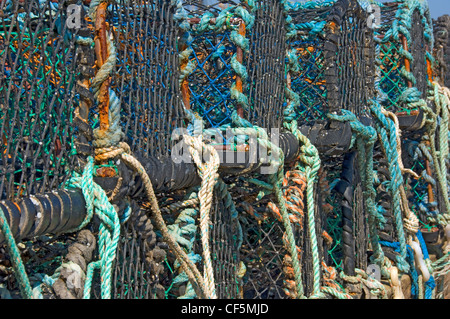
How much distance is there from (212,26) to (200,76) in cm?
50

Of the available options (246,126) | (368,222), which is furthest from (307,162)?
(368,222)

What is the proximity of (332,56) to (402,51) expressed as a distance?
39.6 inches

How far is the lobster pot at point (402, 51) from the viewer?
12.6ft

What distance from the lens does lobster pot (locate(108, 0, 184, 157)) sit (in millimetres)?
1898

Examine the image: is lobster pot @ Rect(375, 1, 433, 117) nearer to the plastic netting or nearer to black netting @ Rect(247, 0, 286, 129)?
the plastic netting

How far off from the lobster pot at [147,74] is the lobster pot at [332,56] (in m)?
0.90

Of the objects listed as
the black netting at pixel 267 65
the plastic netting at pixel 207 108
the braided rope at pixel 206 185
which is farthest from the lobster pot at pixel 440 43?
the braided rope at pixel 206 185

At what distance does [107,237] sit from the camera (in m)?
1.70

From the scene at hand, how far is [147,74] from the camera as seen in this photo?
79.7 inches

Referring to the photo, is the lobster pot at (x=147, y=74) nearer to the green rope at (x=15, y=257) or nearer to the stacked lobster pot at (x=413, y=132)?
the green rope at (x=15, y=257)

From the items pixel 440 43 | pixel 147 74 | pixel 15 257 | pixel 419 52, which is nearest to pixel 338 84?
pixel 419 52

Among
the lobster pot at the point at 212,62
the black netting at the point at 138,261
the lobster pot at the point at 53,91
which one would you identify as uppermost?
the lobster pot at the point at 212,62

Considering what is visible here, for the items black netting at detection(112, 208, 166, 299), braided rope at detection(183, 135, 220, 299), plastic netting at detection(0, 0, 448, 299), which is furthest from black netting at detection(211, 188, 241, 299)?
black netting at detection(112, 208, 166, 299)

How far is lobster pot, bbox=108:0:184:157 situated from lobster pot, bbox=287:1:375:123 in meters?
0.90
